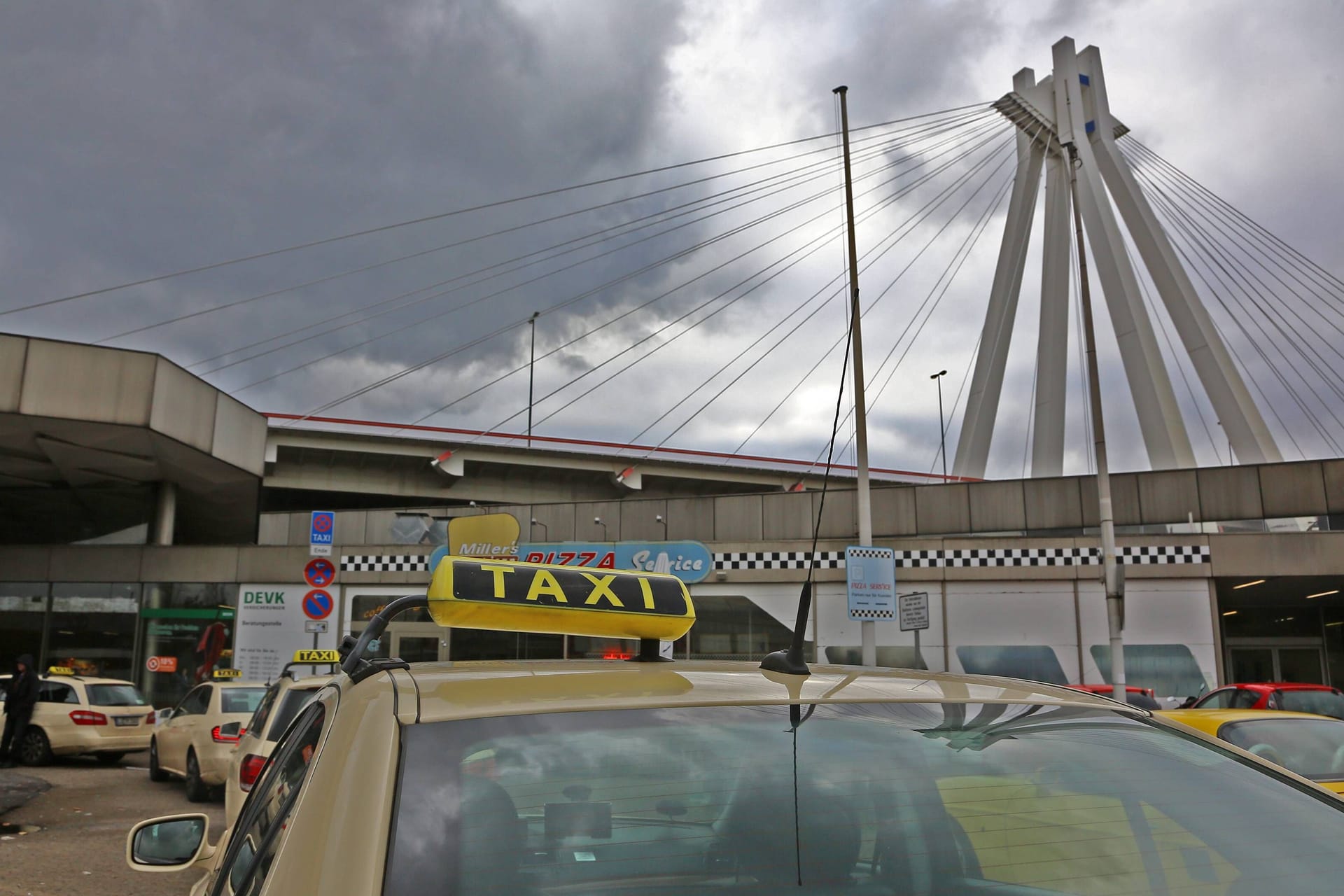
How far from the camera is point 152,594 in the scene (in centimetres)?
2711

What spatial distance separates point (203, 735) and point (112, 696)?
5.69 metres

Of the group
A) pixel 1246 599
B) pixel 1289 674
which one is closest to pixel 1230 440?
pixel 1246 599

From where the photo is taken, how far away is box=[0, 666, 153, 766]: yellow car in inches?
647

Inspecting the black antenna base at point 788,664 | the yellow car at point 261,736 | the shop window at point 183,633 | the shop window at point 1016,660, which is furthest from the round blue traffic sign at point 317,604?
the black antenna base at point 788,664

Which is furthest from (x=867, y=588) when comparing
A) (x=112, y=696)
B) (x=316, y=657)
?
(x=112, y=696)

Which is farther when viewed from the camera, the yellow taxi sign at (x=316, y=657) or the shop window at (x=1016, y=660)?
the shop window at (x=1016, y=660)

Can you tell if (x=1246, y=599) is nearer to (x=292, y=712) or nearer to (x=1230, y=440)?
(x=1230, y=440)

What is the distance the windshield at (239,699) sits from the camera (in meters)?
13.2

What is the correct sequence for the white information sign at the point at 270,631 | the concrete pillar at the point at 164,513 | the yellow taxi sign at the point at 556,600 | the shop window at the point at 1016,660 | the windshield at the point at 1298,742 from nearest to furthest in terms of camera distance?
the yellow taxi sign at the point at 556,600, the windshield at the point at 1298,742, the shop window at the point at 1016,660, the white information sign at the point at 270,631, the concrete pillar at the point at 164,513

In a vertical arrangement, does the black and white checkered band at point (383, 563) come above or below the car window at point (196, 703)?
above

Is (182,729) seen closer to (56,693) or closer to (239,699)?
(239,699)

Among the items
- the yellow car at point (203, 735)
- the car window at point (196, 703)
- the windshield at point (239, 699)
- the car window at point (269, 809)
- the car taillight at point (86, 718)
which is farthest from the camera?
the car taillight at point (86, 718)

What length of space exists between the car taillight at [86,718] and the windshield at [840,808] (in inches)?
698

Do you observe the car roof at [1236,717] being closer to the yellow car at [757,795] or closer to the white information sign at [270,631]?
the yellow car at [757,795]
